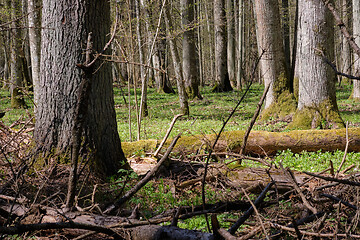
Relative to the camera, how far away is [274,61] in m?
10.9

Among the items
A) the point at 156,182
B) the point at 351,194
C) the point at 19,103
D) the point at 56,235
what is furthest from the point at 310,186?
the point at 19,103

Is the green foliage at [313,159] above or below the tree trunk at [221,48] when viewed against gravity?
below

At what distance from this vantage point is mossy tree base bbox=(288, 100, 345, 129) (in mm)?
8586

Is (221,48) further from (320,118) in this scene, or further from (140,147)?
(140,147)

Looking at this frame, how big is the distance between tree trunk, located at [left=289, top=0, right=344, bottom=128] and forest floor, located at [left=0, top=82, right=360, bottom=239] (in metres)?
1.97

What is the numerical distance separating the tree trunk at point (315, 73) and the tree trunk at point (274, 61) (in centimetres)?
162

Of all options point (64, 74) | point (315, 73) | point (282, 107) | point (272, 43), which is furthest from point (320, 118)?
point (64, 74)

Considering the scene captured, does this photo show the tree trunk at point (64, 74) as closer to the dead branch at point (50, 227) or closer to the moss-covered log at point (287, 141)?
the moss-covered log at point (287, 141)

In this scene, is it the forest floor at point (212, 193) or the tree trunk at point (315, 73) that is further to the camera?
the tree trunk at point (315, 73)

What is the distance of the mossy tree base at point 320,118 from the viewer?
338 inches

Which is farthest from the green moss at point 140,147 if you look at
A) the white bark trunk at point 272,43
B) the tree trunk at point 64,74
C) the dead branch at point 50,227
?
the white bark trunk at point 272,43

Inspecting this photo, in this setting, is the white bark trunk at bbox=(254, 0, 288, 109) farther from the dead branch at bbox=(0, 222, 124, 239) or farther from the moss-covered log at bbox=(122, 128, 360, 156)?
the dead branch at bbox=(0, 222, 124, 239)

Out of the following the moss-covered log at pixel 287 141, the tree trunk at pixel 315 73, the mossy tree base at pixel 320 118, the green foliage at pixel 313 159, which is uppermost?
the tree trunk at pixel 315 73

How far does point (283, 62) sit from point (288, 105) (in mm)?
1567
